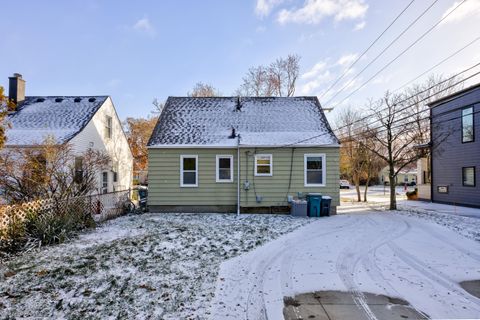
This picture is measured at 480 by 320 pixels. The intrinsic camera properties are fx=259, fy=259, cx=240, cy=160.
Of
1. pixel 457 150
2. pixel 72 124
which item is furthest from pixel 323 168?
pixel 72 124

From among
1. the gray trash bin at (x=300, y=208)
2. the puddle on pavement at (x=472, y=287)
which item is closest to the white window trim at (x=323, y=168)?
the gray trash bin at (x=300, y=208)

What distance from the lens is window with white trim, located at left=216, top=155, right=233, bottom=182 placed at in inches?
475

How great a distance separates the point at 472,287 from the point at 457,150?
1374cm

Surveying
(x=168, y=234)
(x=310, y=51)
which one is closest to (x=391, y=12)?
(x=310, y=51)

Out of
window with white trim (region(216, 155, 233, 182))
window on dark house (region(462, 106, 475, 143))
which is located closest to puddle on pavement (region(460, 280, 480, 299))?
window with white trim (region(216, 155, 233, 182))

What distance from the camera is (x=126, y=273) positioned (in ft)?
16.2

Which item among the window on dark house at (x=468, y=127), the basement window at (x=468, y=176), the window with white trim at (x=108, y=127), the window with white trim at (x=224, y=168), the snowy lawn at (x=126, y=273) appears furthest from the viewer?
the window with white trim at (x=108, y=127)

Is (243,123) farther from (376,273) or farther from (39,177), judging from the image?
(376,273)

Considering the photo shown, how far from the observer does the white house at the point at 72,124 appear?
1314 centimetres

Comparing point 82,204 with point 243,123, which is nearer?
point 82,204

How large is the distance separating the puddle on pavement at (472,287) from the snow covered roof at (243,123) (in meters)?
7.76

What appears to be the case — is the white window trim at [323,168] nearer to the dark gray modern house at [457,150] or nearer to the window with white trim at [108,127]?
the dark gray modern house at [457,150]

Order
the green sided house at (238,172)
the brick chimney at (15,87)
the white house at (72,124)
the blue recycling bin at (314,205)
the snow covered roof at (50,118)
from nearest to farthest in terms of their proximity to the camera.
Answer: the blue recycling bin at (314,205), the green sided house at (238,172), the snow covered roof at (50,118), the white house at (72,124), the brick chimney at (15,87)

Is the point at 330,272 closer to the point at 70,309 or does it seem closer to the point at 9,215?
the point at 70,309
